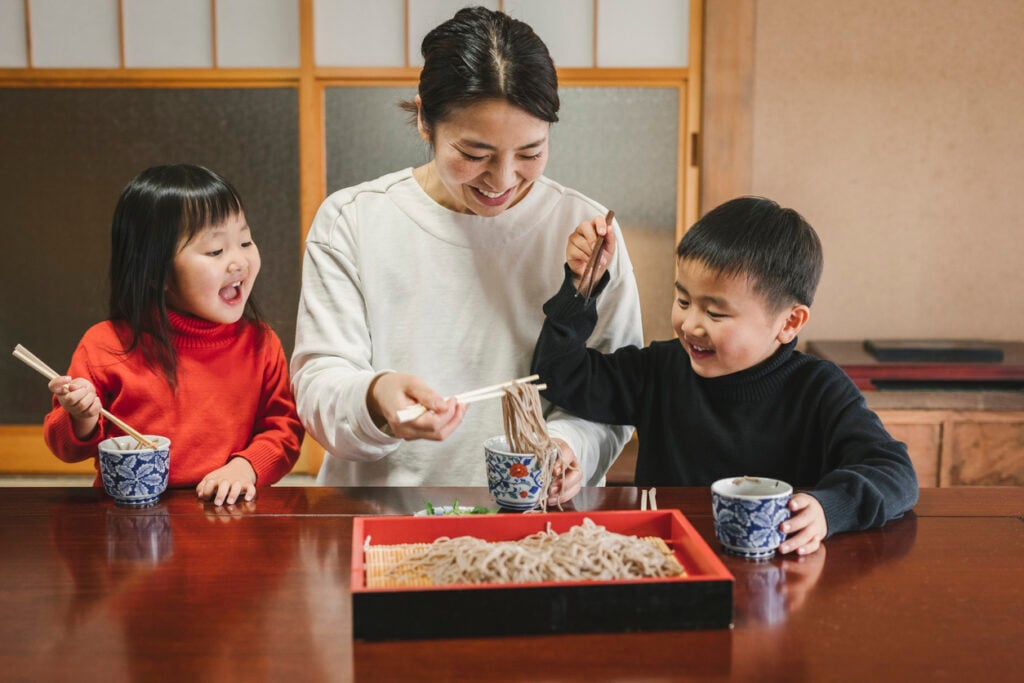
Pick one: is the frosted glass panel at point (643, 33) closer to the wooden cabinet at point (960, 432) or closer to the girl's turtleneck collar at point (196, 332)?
the wooden cabinet at point (960, 432)

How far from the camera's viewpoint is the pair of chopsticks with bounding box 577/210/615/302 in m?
1.68

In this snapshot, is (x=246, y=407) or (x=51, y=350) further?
(x=51, y=350)

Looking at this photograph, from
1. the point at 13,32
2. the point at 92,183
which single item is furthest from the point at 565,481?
the point at 13,32

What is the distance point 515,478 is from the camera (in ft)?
4.67

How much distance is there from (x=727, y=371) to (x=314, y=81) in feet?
8.99

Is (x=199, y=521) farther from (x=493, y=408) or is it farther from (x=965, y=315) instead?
(x=965, y=315)

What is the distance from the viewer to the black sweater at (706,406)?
1.67 m

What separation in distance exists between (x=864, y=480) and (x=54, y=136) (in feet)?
12.3

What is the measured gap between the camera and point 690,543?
1.21 meters

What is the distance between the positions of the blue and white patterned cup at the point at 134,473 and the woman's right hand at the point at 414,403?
357 mm

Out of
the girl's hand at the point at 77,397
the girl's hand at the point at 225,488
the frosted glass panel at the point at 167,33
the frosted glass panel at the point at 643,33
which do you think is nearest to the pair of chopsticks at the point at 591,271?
the girl's hand at the point at 225,488

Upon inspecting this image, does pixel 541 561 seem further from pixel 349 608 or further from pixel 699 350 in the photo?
pixel 699 350

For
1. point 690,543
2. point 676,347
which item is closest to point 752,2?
point 676,347

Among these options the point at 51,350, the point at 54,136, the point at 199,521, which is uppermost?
the point at 54,136
